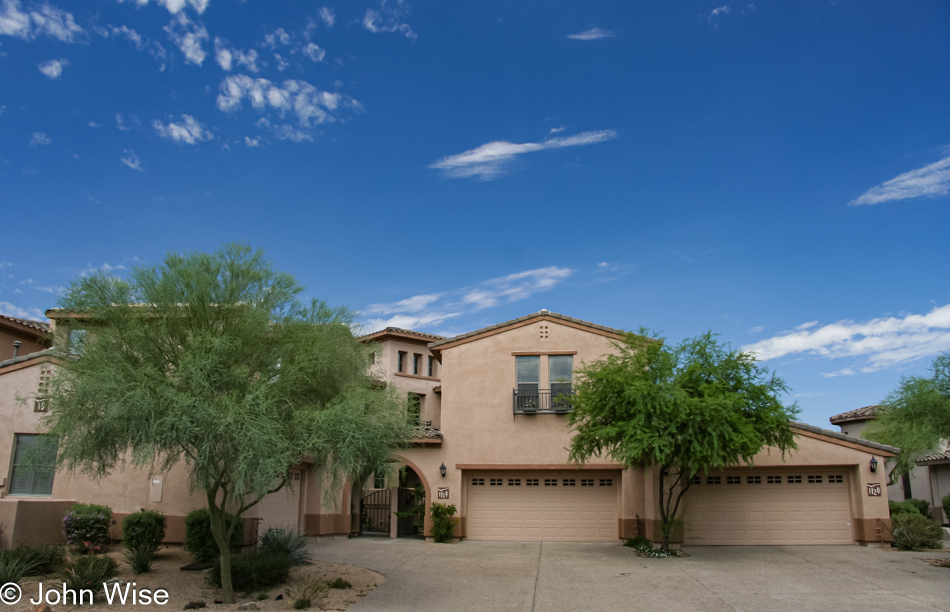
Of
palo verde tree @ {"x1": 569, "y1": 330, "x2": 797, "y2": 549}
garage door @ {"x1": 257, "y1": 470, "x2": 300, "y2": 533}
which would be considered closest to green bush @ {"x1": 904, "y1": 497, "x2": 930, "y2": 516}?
palo verde tree @ {"x1": 569, "y1": 330, "x2": 797, "y2": 549}

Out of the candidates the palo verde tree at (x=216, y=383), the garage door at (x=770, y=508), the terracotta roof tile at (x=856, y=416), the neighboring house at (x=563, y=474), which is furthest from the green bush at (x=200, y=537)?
the terracotta roof tile at (x=856, y=416)

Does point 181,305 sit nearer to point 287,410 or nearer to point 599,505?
point 287,410

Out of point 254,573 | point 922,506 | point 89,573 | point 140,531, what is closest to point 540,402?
point 254,573

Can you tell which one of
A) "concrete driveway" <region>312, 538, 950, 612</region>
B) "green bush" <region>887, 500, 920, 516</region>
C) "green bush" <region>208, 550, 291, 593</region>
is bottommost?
"concrete driveway" <region>312, 538, 950, 612</region>

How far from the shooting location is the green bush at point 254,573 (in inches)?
494

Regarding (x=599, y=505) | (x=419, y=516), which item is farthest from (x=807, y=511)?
(x=419, y=516)

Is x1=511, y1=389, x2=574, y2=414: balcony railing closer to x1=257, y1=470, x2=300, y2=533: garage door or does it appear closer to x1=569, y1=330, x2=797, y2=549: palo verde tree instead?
x1=569, y1=330, x2=797, y2=549: palo verde tree

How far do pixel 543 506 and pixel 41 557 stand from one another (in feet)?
44.7

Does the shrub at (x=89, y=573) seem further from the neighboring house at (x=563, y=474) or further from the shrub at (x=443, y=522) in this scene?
the shrub at (x=443, y=522)

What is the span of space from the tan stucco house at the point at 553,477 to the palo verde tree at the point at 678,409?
1.72 m

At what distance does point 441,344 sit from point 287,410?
11.4m

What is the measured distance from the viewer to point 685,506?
1997 centimetres

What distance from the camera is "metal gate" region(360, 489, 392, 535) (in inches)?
992

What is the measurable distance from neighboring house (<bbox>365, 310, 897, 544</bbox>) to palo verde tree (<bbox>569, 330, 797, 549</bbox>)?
2.65m
